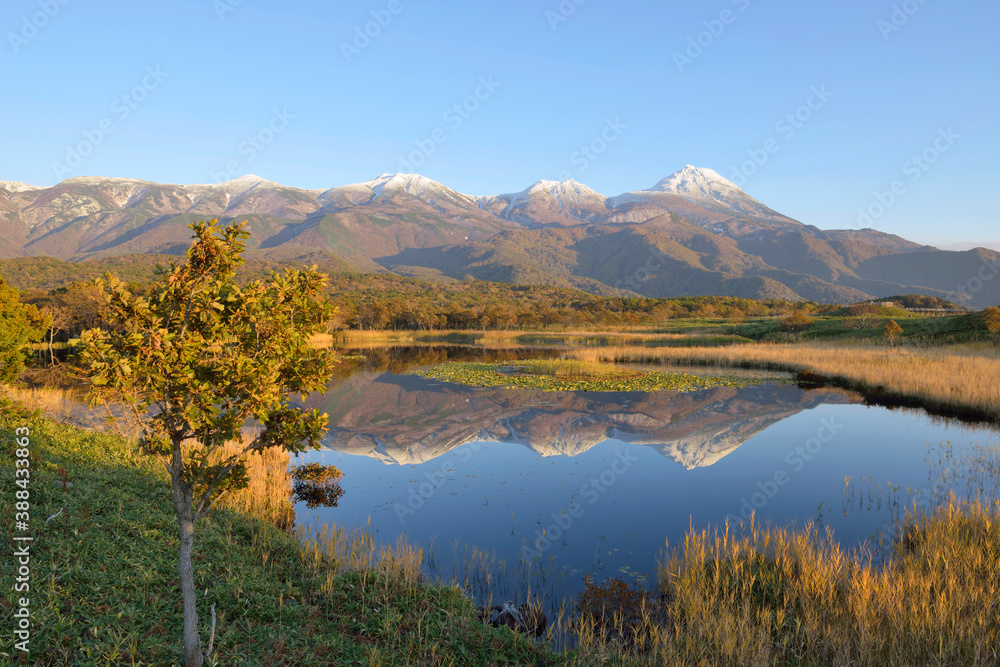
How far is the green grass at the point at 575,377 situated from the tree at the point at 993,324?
21.1 meters

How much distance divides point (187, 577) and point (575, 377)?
3804 cm

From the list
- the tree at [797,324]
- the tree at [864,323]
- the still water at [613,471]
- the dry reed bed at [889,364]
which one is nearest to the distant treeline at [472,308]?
the tree at [797,324]

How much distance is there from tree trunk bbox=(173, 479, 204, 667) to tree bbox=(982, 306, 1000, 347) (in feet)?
198

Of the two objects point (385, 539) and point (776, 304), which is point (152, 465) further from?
point (776, 304)

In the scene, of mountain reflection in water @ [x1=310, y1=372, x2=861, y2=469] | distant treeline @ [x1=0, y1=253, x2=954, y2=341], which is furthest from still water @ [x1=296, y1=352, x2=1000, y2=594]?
distant treeline @ [x1=0, y1=253, x2=954, y2=341]

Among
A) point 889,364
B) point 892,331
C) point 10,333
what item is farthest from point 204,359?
point 892,331

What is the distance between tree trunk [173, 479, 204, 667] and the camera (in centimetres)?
562

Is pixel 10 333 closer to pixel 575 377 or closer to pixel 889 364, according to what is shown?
pixel 575 377

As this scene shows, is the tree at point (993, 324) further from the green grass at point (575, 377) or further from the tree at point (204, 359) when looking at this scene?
the tree at point (204, 359)

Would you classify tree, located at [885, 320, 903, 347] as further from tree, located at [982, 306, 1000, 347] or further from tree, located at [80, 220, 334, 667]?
tree, located at [80, 220, 334, 667]

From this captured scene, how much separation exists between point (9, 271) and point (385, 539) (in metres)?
186

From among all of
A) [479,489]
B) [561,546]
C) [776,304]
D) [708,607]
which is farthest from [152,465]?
[776,304]

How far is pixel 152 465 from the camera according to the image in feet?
48.9

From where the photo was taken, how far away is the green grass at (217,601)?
6.45 m
